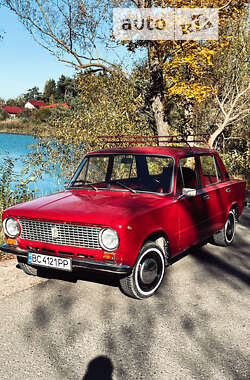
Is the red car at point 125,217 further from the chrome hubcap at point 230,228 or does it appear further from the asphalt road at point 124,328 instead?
the chrome hubcap at point 230,228

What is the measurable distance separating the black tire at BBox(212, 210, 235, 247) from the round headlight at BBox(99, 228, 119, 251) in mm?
3192

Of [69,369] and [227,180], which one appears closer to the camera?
[69,369]

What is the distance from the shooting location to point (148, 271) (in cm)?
450

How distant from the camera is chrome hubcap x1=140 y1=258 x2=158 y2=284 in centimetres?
442

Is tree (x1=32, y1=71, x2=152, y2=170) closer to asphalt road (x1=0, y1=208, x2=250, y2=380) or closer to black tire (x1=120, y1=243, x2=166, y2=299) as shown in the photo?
asphalt road (x1=0, y1=208, x2=250, y2=380)

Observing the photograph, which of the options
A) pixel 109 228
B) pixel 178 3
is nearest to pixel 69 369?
pixel 109 228

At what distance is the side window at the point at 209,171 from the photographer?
605 centimetres

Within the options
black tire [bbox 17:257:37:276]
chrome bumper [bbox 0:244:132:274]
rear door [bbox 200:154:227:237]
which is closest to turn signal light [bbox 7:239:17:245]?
black tire [bbox 17:257:37:276]

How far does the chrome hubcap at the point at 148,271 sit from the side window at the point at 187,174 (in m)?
1.13

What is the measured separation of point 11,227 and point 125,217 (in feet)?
5.16

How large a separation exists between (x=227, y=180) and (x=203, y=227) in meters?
1.53

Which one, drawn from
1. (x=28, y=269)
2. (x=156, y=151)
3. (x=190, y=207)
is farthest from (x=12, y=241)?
(x=190, y=207)

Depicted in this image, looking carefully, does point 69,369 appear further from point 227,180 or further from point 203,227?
point 227,180

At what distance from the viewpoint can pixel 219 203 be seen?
629 cm
